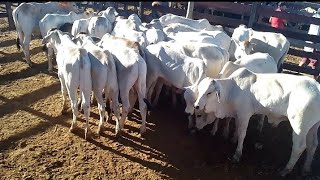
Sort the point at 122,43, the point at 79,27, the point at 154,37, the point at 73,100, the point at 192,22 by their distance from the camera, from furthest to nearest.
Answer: the point at 192,22
the point at 79,27
the point at 154,37
the point at 122,43
the point at 73,100

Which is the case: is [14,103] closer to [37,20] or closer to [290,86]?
[37,20]

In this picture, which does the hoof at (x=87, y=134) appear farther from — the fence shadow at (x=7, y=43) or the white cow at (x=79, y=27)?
the fence shadow at (x=7, y=43)

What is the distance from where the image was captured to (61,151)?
19.2 ft

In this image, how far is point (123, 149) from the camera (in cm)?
607

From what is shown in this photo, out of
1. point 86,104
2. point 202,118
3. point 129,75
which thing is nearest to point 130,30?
point 129,75

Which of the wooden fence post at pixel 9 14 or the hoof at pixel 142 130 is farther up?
the wooden fence post at pixel 9 14

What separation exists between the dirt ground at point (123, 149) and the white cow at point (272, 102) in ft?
1.42

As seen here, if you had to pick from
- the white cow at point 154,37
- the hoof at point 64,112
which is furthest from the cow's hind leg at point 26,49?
the white cow at point 154,37

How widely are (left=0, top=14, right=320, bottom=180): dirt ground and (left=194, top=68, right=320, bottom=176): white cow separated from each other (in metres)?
0.43

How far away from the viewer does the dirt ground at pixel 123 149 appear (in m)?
5.45

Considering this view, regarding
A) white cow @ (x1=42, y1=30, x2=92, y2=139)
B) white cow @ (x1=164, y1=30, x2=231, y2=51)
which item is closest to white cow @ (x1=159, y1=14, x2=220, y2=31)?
white cow @ (x1=164, y1=30, x2=231, y2=51)

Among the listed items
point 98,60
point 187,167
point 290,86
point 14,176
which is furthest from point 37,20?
point 290,86

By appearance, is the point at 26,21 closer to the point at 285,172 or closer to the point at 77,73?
the point at 77,73

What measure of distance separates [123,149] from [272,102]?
2.68m
